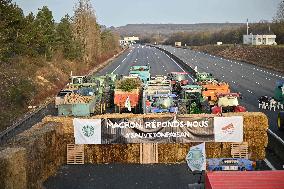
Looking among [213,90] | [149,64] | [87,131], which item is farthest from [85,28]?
[87,131]

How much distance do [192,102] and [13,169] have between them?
1859cm

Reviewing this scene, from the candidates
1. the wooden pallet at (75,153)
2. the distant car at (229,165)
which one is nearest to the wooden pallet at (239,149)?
the distant car at (229,165)

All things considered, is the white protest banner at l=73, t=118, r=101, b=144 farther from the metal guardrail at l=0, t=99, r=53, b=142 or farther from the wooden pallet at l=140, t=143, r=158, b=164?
the metal guardrail at l=0, t=99, r=53, b=142

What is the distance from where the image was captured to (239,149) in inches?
850

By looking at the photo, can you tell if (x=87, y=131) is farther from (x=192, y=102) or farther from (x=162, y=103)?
(x=192, y=102)

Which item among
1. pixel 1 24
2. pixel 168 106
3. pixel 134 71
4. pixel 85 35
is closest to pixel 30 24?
pixel 1 24

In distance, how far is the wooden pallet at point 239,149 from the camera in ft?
70.3

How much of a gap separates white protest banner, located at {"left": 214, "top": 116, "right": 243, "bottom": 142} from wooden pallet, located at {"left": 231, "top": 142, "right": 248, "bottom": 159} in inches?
11.2

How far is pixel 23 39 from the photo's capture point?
52.9 meters

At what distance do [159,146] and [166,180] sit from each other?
9.81 ft

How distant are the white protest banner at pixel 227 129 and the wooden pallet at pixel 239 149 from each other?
284 mm

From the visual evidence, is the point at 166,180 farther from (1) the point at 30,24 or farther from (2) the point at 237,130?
(1) the point at 30,24

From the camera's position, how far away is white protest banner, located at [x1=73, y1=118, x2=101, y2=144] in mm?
21766

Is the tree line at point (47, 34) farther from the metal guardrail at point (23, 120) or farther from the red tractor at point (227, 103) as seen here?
the red tractor at point (227, 103)
